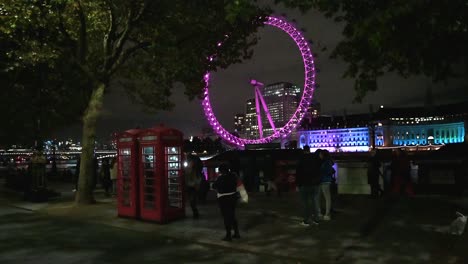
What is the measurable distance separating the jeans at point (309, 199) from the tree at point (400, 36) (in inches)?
152

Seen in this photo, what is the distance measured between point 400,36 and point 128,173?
367 inches

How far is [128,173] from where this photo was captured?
580 inches

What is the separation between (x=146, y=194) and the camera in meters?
14.0

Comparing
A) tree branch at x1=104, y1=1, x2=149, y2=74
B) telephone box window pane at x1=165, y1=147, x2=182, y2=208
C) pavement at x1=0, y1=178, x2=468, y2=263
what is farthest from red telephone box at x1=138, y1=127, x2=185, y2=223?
tree branch at x1=104, y1=1, x2=149, y2=74

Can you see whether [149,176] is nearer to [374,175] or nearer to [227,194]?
[227,194]

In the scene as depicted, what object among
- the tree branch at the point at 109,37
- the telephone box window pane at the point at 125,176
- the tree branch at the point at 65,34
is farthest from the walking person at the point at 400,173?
the tree branch at the point at 65,34

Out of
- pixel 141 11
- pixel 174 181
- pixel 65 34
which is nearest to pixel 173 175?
pixel 174 181

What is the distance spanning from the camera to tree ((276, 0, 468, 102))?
7.14 m

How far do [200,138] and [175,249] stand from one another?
129m

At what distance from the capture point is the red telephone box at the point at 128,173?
14.2 m

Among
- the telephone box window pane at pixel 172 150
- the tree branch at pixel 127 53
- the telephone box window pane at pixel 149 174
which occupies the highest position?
the tree branch at pixel 127 53

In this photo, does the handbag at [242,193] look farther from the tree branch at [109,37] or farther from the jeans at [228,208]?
the tree branch at [109,37]

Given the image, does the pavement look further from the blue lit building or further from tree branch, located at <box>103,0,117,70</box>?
the blue lit building

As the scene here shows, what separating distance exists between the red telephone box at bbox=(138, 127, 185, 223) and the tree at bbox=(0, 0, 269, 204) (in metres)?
5.12
